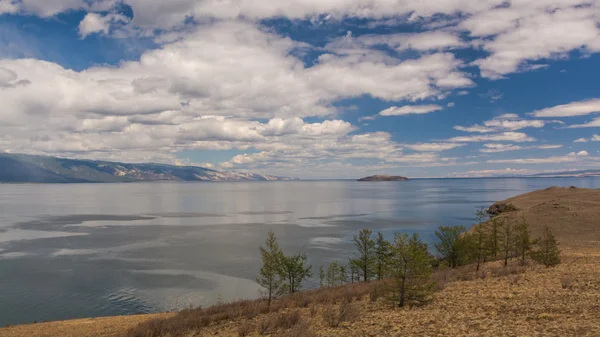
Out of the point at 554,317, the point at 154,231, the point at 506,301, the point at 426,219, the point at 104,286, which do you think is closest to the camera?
the point at 554,317

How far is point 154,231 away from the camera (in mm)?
107625

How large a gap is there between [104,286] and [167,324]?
124 feet

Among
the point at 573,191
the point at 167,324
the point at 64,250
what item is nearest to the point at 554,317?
the point at 167,324

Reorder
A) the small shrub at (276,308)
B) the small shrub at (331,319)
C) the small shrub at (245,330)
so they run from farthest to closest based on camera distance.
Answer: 1. the small shrub at (276,308)
2. the small shrub at (245,330)
3. the small shrub at (331,319)

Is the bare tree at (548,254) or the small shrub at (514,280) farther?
the bare tree at (548,254)

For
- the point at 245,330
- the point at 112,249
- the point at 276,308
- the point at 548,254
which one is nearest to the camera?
the point at 245,330

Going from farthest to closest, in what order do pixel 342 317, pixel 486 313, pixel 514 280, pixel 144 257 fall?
pixel 144 257 → pixel 514 280 → pixel 342 317 → pixel 486 313

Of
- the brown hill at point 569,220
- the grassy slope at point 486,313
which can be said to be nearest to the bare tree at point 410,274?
the grassy slope at point 486,313

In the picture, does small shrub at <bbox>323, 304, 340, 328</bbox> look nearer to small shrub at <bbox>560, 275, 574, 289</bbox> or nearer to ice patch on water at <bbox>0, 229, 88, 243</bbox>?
small shrub at <bbox>560, 275, 574, 289</bbox>

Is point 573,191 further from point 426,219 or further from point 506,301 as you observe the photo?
point 506,301

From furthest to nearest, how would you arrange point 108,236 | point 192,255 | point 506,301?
point 108,236 → point 192,255 → point 506,301

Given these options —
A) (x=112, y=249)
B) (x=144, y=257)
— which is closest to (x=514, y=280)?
(x=144, y=257)

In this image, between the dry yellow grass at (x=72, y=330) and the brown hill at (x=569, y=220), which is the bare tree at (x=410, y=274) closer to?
the dry yellow grass at (x=72, y=330)

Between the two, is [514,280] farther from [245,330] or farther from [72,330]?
[72,330]
